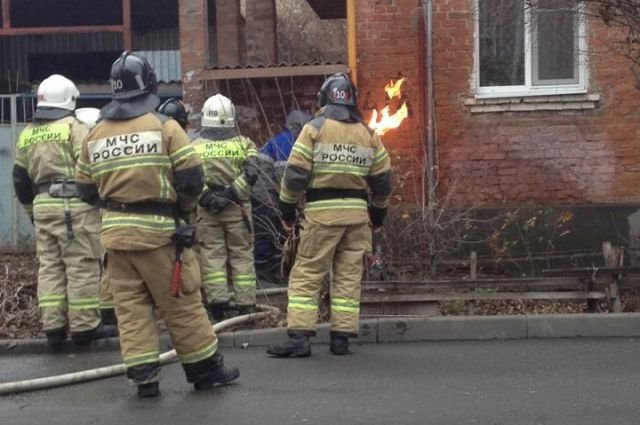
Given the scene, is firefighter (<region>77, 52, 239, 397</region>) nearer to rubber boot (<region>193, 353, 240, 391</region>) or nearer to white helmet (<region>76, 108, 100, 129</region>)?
rubber boot (<region>193, 353, 240, 391</region>)

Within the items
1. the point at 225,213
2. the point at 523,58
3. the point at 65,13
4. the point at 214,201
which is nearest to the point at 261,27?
the point at 65,13

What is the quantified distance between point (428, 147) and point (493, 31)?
144 cm

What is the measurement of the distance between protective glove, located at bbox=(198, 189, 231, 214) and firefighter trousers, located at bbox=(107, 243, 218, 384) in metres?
2.18

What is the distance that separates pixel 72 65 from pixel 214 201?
12.2m

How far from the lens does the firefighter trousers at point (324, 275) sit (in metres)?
7.08

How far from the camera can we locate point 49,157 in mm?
7480

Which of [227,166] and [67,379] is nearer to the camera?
[67,379]

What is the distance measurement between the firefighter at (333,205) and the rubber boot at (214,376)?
0.96 metres

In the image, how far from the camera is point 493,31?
36.8 ft

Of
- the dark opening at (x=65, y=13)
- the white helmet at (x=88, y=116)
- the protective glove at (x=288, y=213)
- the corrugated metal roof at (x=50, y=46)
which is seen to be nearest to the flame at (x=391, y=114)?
the white helmet at (x=88, y=116)

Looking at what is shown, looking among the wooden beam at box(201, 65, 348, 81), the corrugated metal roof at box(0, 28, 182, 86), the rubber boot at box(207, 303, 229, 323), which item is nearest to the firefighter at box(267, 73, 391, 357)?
the rubber boot at box(207, 303, 229, 323)

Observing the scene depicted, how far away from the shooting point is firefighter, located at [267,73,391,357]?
23.1ft

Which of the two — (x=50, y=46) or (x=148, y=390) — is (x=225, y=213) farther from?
(x=50, y=46)

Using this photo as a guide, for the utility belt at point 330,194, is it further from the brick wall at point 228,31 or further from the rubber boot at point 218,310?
the brick wall at point 228,31
